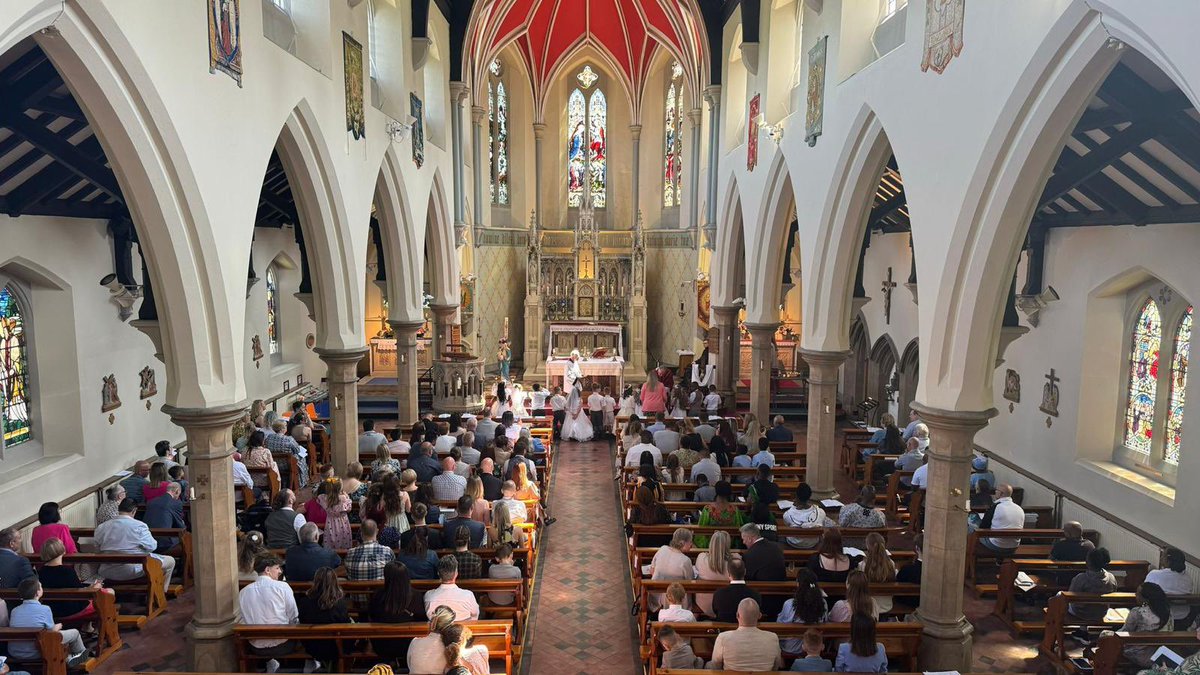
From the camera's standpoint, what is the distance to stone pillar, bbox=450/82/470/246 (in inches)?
857

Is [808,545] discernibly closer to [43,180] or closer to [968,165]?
[968,165]

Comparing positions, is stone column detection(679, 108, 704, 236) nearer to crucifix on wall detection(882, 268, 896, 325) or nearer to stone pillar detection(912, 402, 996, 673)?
crucifix on wall detection(882, 268, 896, 325)

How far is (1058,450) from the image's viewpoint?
12812mm

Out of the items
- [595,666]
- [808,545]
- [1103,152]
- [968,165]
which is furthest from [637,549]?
[1103,152]

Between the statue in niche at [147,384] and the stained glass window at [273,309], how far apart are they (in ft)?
20.9

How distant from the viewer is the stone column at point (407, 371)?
1736 cm

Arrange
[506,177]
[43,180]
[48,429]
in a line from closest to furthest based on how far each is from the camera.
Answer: [43,180]
[48,429]
[506,177]

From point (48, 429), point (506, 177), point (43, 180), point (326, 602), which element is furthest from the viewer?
point (506, 177)

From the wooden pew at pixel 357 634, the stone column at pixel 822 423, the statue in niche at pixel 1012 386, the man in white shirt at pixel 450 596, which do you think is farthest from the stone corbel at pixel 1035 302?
the man in white shirt at pixel 450 596

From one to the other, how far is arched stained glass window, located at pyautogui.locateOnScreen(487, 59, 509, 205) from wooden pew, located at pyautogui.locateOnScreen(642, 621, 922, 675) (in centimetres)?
2384

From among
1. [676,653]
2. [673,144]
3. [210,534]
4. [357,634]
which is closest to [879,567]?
[676,653]

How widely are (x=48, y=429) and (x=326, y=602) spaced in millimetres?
8416

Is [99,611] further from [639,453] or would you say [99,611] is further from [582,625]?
[639,453]

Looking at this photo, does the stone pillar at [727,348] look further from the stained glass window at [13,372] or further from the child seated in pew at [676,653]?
the stained glass window at [13,372]
